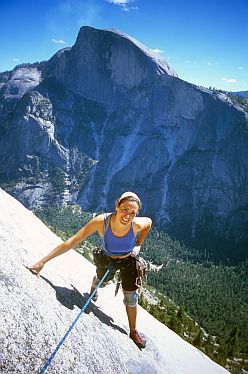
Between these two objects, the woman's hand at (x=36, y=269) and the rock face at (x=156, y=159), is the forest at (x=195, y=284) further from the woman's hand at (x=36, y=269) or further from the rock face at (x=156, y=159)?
the woman's hand at (x=36, y=269)

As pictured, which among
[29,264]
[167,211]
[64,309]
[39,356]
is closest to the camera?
[39,356]

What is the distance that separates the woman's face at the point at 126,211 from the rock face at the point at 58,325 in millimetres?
2334

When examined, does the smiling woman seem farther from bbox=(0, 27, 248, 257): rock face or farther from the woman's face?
bbox=(0, 27, 248, 257): rock face

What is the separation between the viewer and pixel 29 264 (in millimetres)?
7047

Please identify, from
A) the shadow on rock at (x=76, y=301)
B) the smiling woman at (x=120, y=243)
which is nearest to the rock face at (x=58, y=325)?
the shadow on rock at (x=76, y=301)

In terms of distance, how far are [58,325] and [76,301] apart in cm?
125

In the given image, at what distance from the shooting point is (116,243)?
6348mm

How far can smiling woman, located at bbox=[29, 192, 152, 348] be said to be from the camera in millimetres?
5945

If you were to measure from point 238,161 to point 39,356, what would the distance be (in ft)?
584

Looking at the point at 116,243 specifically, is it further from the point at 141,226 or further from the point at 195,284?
the point at 195,284

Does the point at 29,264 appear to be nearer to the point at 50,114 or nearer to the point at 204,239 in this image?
the point at 204,239

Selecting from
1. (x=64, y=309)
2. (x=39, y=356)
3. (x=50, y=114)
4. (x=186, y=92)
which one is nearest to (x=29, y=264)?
(x=64, y=309)

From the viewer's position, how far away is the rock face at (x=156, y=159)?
555 ft

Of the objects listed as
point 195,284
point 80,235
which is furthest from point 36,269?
point 195,284
